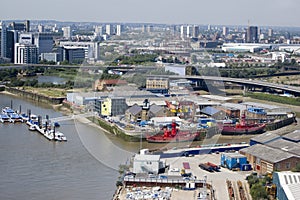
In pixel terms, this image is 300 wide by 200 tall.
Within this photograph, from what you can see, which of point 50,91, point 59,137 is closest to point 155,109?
point 59,137

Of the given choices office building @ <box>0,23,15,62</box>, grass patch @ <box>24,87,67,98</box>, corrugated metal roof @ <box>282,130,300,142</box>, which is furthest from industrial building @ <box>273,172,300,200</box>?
office building @ <box>0,23,15,62</box>

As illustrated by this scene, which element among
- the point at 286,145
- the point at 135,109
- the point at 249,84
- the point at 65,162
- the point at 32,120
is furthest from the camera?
the point at 249,84

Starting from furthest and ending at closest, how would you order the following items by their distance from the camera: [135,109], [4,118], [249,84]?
[249,84] → [4,118] → [135,109]

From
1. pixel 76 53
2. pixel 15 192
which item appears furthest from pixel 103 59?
pixel 76 53

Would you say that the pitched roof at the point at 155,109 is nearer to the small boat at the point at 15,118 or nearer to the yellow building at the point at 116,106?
the yellow building at the point at 116,106

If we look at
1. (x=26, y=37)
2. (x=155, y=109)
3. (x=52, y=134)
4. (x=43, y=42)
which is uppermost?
(x=26, y=37)

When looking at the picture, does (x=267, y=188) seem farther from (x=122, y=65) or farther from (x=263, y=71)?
(x=263, y=71)

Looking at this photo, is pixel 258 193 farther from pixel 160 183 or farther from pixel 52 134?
pixel 52 134
